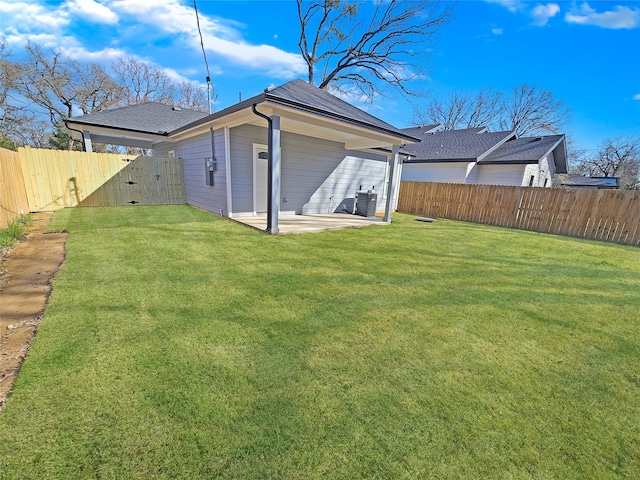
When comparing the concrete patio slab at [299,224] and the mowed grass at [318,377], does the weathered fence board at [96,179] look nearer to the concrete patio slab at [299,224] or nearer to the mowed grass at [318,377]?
the concrete patio slab at [299,224]

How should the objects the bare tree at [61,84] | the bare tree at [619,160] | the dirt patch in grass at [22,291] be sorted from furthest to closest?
the bare tree at [619,160] < the bare tree at [61,84] < the dirt patch in grass at [22,291]

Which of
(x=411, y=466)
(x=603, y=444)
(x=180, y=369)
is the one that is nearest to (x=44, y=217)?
(x=180, y=369)

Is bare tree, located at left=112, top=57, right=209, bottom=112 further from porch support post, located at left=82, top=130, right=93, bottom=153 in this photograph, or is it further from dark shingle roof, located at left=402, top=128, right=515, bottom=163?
dark shingle roof, located at left=402, top=128, right=515, bottom=163

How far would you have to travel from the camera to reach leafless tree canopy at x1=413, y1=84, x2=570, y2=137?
25.4 meters

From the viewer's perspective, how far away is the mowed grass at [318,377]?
1280 mm

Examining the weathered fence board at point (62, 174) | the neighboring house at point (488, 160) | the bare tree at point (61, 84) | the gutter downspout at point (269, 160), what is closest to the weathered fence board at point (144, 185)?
the weathered fence board at point (62, 174)

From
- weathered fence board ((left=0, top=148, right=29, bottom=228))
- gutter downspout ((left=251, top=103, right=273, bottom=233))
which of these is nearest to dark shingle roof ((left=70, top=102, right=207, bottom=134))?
weathered fence board ((left=0, top=148, right=29, bottom=228))

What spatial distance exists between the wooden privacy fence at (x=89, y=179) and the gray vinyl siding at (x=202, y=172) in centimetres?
59

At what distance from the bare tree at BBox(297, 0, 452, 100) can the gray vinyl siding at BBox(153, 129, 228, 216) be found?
1062cm

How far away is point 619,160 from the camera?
28.4m

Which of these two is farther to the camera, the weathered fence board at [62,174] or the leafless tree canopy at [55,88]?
the leafless tree canopy at [55,88]

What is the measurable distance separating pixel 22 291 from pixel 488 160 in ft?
56.1

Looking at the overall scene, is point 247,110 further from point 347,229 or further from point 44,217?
point 44,217

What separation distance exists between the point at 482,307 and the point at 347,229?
4230mm
